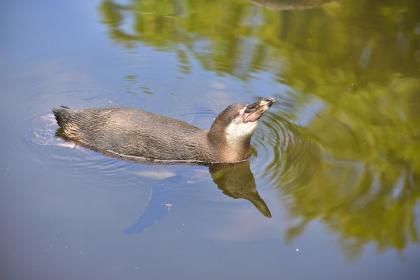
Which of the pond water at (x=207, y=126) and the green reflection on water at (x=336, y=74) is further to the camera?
the green reflection on water at (x=336, y=74)

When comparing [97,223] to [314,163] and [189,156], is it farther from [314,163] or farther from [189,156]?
[314,163]

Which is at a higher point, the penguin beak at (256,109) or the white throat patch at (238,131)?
the penguin beak at (256,109)

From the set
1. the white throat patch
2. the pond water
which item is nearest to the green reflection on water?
the pond water

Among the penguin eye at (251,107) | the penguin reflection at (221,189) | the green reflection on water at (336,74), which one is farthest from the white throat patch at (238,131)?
the green reflection on water at (336,74)

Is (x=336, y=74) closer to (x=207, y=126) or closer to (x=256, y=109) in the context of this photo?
(x=207, y=126)

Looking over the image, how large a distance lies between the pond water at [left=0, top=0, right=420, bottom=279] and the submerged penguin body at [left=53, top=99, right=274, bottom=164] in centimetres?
12

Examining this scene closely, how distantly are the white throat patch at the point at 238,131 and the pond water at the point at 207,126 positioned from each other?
23cm

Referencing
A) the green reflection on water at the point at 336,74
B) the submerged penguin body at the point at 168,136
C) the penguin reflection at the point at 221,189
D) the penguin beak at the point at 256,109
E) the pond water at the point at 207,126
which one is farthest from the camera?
the submerged penguin body at the point at 168,136

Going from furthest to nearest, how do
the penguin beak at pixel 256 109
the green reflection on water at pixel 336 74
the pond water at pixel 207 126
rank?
1. the penguin beak at pixel 256 109
2. the green reflection on water at pixel 336 74
3. the pond water at pixel 207 126

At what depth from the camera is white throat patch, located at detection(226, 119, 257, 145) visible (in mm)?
5539

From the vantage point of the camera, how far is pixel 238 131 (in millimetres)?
5559

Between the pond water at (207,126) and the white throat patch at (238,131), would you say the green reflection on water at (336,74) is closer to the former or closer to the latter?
the pond water at (207,126)

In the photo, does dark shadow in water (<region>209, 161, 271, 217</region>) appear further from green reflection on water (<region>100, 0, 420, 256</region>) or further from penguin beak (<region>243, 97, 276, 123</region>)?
penguin beak (<region>243, 97, 276, 123</region>)

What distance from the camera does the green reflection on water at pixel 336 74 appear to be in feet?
16.9
